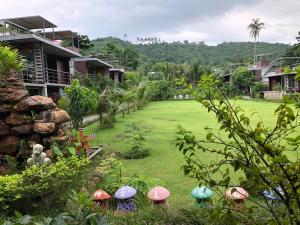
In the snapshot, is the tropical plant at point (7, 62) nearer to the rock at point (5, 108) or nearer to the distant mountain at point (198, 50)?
the rock at point (5, 108)

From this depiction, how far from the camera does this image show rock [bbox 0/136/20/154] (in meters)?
7.23

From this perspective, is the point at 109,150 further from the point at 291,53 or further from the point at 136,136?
the point at 291,53

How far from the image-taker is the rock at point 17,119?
7316 mm

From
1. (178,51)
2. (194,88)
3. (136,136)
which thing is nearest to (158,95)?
(136,136)

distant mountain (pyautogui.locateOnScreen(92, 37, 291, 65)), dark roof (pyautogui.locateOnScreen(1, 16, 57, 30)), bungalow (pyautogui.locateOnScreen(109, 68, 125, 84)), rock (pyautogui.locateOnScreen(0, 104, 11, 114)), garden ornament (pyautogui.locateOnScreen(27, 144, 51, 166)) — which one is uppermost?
distant mountain (pyautogui.locateOnScreen(92, 37, 291, 65))

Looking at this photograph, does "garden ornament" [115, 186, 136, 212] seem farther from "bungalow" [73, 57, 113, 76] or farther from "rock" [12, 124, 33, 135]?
"bungalow" [73, 57, 113, 76]

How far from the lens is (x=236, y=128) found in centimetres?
191

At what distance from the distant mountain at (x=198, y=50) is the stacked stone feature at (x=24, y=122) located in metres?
69.8

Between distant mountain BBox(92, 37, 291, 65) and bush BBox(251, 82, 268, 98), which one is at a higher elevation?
distant mountain BBox(92, 37, 291, 65)

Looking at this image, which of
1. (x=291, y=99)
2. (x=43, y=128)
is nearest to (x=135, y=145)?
(x=43, y=128)

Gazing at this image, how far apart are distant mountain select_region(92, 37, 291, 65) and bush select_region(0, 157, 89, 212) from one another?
7298 centimetres

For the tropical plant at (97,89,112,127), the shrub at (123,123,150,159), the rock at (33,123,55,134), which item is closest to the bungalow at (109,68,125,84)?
the tropical plant at (97,89,112,127)

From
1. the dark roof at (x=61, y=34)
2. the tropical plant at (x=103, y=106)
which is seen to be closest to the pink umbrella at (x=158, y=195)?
the tropical plant at (x=103, y=106)

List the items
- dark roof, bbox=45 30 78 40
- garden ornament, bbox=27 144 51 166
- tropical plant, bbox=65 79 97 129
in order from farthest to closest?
dark roof, bbox=45 30 78 40, tropical plant, bbox=65 79 97 129, garden ornament, bbox=27 144 51 166
